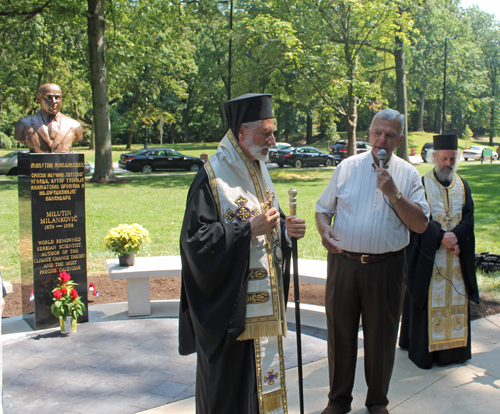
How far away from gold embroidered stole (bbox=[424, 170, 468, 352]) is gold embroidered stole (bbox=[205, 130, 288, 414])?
81.7 inches

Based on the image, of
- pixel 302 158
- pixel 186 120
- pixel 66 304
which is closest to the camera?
pixel 66 304

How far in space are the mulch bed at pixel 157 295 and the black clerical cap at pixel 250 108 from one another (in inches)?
138

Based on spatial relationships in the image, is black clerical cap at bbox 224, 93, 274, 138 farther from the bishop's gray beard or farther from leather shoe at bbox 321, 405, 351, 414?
the bishop's gray beard

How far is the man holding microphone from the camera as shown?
11.2 ft

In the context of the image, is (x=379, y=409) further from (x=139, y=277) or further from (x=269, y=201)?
(x=139, y=277)

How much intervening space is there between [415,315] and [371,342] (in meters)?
1.25

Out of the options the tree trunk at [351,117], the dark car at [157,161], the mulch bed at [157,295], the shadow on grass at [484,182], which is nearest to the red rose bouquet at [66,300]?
the mulch bed at [157,295]

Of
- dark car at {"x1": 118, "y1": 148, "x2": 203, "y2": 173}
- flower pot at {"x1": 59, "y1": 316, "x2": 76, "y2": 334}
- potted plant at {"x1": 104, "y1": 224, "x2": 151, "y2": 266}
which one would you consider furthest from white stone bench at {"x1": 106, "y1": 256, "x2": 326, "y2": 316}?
dark car at {"x1": 118, "y1": 148, "x2": 203, "y2": 173}

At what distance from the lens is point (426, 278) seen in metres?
4.46

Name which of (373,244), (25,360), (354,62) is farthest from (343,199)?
(354,62)

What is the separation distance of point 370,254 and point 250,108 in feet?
4.48

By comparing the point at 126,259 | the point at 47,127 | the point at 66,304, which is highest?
the point at 47,127

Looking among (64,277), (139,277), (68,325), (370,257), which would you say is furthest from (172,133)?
(370,257)

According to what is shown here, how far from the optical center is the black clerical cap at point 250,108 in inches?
113
